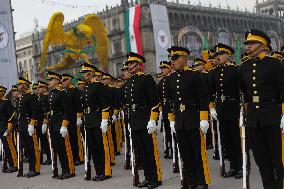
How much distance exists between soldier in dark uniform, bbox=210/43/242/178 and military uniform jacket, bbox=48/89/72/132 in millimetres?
3133

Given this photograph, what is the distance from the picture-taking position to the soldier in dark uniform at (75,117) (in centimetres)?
861

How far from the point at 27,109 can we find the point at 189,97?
14.8 ft

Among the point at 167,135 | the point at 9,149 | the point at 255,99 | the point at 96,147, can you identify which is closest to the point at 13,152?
the point at 9,149

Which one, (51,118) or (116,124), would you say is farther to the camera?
(116,124)

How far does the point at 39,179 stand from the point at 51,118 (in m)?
1.38

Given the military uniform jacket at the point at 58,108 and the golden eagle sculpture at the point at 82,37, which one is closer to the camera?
the military uniform jacket at the point at 58,108

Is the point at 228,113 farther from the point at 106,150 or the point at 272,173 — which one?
the point at 106,150

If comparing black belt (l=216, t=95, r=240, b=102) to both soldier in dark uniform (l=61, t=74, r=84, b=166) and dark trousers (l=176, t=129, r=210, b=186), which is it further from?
soldier in dark uniform (l=61, t=74, r=84, b=166)

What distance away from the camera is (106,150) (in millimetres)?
7684

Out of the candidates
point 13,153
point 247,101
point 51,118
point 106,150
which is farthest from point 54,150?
point 247,101

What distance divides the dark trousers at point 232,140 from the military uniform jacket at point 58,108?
3.28 m

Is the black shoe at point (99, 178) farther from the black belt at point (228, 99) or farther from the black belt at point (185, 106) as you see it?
the black belt at point (228, 99)

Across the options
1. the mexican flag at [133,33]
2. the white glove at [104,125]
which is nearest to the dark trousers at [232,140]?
the white glove at [104,125]

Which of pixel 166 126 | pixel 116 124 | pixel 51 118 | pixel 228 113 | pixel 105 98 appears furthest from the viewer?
pixel 116 124
